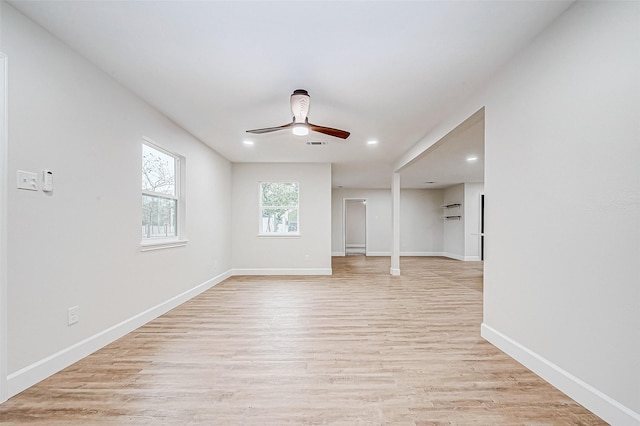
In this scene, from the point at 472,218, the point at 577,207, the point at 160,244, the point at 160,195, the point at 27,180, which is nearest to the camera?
the point at 577,207

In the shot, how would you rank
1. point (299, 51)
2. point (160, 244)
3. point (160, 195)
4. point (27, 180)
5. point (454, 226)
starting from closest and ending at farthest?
point (27, 180)
point (299, 51)
point (160, 244)
point (160, 195)
point (454, 226)

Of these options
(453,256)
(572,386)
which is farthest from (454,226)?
(572,386)

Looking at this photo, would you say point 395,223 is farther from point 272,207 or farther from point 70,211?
point 70,211

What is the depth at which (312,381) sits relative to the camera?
2148mm

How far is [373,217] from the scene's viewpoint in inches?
440

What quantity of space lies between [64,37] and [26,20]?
0.23 meters

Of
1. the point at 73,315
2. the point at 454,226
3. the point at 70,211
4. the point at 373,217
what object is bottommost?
the point at 73,315

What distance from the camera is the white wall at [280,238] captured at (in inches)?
264

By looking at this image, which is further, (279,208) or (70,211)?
(279,208)

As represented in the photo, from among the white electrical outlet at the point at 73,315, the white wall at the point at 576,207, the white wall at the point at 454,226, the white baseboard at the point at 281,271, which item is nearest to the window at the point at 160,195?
the white electrical outlet at the point at 73,315

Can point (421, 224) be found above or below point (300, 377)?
above

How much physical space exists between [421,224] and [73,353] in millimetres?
10472

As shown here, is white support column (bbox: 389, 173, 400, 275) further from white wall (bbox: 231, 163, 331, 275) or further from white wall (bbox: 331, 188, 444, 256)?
white wall (bbox: 331, 188, 444, 256)

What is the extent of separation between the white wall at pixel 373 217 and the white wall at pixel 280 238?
4334 mm
